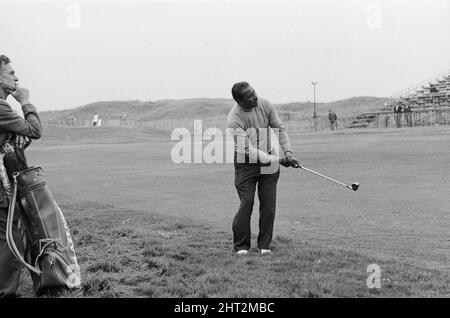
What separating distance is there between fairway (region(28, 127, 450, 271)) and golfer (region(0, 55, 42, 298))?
12.4ft

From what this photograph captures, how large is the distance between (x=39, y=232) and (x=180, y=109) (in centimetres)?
10545

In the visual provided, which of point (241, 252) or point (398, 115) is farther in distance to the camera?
point (398, 115)

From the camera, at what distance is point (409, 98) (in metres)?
56.8

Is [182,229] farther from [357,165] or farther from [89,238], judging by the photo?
[357,165]

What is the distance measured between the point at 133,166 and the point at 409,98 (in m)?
42.0

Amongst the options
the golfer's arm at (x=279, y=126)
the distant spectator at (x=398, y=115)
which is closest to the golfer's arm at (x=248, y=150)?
the golfer's arm at (x=279, y=126)

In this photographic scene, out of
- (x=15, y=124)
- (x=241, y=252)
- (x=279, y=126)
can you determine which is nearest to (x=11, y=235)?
(x=15, y=124)

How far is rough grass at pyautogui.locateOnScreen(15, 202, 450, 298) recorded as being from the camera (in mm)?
5125

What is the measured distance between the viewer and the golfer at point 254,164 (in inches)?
263

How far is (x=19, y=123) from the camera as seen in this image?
5.00 m

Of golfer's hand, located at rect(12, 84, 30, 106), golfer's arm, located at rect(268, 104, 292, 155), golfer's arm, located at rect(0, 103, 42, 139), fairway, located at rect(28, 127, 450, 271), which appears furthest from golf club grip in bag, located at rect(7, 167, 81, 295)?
fairway, located at rect(28, 127, 450, 271)

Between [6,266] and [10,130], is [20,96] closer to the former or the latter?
[10,130]
